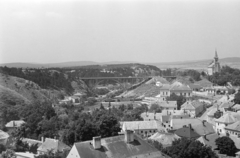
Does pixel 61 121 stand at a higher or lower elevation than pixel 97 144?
lower

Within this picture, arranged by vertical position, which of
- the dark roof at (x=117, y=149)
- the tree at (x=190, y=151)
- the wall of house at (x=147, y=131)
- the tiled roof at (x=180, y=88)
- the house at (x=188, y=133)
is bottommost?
the wall of house at (x=147, y=131)

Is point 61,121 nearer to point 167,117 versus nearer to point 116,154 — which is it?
point 167,117

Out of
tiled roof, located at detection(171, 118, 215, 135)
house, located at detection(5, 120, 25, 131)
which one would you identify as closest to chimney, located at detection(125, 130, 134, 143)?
tiled roof, located at detection(171, 118, 215, 135)

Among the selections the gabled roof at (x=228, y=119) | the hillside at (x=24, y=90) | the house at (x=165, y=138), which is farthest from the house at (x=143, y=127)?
the hillside at (x=24, y=90)

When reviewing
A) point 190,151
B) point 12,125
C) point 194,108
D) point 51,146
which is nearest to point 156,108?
point 194,108

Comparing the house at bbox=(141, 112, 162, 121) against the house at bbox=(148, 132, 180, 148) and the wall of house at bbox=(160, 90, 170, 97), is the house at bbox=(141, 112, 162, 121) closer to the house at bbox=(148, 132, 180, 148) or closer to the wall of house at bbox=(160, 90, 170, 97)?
the house at bbox=(148, 132, 180, 148)

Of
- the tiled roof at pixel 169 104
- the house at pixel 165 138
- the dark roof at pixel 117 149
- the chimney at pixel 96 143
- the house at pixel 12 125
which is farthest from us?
the tiled roof at pixel 169 104

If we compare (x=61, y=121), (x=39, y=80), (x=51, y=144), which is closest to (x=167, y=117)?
(x=61, y=121)

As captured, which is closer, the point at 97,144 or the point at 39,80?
the point at 97,144

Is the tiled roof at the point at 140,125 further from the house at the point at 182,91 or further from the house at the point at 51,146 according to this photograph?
the house at the point at 182,91
